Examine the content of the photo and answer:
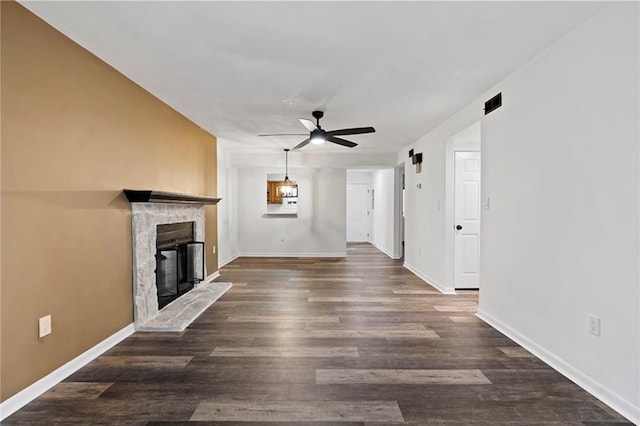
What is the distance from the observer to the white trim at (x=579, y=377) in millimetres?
1874

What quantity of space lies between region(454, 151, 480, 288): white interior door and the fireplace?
379 cm

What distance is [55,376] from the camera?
2232 millimetres

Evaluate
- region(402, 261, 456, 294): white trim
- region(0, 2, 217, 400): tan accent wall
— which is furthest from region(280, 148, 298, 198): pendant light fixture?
region(0, 2, 217, 400): tan accent wall

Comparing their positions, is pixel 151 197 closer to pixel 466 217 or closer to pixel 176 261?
pixel 176 261

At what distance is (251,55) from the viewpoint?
2.63 meters

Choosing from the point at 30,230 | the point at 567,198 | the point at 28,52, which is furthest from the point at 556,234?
the point at 28,52

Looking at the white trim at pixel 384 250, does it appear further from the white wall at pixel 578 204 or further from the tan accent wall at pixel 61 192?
the tan accent wall at pixel 61 192

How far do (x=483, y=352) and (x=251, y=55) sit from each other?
3.10m

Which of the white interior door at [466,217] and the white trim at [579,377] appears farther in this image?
the white interior door at [466,217]

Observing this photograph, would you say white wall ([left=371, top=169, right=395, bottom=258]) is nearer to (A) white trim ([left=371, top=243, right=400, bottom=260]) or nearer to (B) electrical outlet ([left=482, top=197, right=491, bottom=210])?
(A) white trim ([left=371, top=243, right=400, bottom=260])

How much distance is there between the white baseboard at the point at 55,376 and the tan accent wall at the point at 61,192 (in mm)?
42

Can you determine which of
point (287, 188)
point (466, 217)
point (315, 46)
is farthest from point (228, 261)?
point (315, 46)

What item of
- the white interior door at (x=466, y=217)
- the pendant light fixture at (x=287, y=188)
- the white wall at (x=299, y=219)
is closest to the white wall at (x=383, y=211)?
the white wall at (x=299, y=219)

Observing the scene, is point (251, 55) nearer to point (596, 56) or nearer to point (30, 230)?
point (30, 230)
